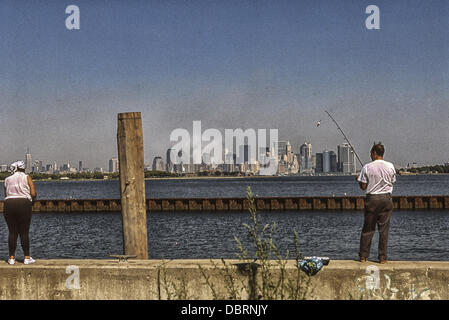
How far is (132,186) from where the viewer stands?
7.03 m

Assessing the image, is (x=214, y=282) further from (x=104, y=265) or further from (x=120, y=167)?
(x=120, y=167)

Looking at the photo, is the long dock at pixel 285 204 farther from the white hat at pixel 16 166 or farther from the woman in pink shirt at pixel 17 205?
the woman in pink shirt at pixel 17 205

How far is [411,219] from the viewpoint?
3741 centimetres

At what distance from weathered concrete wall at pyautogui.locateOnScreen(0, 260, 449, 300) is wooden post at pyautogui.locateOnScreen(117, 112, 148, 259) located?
55 centimetres

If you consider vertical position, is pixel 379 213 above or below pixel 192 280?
above

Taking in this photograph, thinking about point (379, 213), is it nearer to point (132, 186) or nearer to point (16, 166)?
point (132, 186)

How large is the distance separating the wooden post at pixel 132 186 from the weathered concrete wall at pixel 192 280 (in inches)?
21.5

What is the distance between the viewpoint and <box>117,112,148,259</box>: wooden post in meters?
7.03

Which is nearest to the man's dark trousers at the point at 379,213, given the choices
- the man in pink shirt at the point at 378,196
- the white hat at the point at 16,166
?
the man in pink shirt at the point at 378,196

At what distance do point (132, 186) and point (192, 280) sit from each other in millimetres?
1755

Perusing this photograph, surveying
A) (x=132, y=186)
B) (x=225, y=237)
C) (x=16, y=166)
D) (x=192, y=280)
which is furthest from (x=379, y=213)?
(x=225, y=237)

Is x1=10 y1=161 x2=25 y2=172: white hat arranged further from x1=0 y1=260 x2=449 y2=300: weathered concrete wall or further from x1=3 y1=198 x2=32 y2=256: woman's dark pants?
x1=0 y1=260 x2=449 y2=300: weathered concrete wall

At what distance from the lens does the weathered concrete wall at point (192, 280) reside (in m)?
5.69
